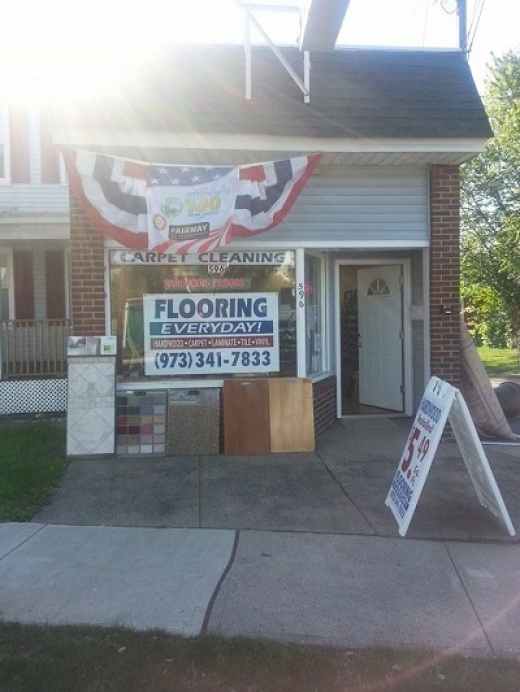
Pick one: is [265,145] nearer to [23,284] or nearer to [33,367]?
[33,367]

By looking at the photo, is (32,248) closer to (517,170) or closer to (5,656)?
(5,656)

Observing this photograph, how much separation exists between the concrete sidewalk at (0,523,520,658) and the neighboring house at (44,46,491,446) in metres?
3.08

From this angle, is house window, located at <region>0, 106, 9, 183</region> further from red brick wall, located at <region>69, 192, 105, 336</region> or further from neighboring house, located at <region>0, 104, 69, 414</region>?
red brick wall, located at <region>69, 192, 105, 336</region>

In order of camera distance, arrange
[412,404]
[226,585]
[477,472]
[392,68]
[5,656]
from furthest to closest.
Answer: [412,404] < [392,68] < [477,472] < [226,585] < [5,656]

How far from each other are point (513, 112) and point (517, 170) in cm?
190

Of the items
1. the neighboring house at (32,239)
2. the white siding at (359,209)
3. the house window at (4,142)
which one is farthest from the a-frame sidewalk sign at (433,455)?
the house window at (4,142)

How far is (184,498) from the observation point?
5.98m

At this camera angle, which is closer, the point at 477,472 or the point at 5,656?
the point at 5,656

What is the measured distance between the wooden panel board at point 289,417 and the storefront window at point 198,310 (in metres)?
0.44

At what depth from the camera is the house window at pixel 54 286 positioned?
13.0 metres

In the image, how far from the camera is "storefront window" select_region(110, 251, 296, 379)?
25.3 feet

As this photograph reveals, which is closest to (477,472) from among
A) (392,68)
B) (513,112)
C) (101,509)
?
(101,509)

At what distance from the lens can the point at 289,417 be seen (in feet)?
24.7

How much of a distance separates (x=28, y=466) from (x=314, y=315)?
401 cm
